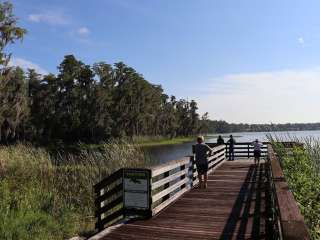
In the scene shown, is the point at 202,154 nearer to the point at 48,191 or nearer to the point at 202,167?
the point at 202,167

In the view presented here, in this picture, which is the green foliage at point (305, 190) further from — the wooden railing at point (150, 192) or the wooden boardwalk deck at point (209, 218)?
the wooden railing at point (150, 192)

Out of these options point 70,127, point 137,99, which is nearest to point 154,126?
point 137,99

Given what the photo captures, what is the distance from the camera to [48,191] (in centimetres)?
1383

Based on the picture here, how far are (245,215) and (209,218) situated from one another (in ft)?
2.78

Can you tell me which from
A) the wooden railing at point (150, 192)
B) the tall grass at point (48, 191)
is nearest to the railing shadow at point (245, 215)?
the wooden railing at point (150, 192)

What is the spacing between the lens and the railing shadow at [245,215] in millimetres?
7699

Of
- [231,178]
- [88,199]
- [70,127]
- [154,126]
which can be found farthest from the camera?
[154,126]

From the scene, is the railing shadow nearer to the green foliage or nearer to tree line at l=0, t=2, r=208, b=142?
the green foliage

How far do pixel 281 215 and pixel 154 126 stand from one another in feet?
341

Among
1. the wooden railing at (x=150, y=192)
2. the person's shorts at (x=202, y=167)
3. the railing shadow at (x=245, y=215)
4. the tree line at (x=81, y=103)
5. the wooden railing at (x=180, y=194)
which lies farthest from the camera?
the tree line at (x=81, y=103)

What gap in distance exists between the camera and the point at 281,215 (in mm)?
4160

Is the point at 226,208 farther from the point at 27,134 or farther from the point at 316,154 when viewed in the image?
the point at 27,134

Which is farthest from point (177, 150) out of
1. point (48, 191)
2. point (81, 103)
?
point (48, 191)

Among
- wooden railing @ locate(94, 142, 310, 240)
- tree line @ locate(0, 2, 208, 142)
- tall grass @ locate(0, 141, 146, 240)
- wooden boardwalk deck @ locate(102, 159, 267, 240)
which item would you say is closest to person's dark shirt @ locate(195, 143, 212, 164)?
wooden railing @ locate(94, 142, 310, 240)
